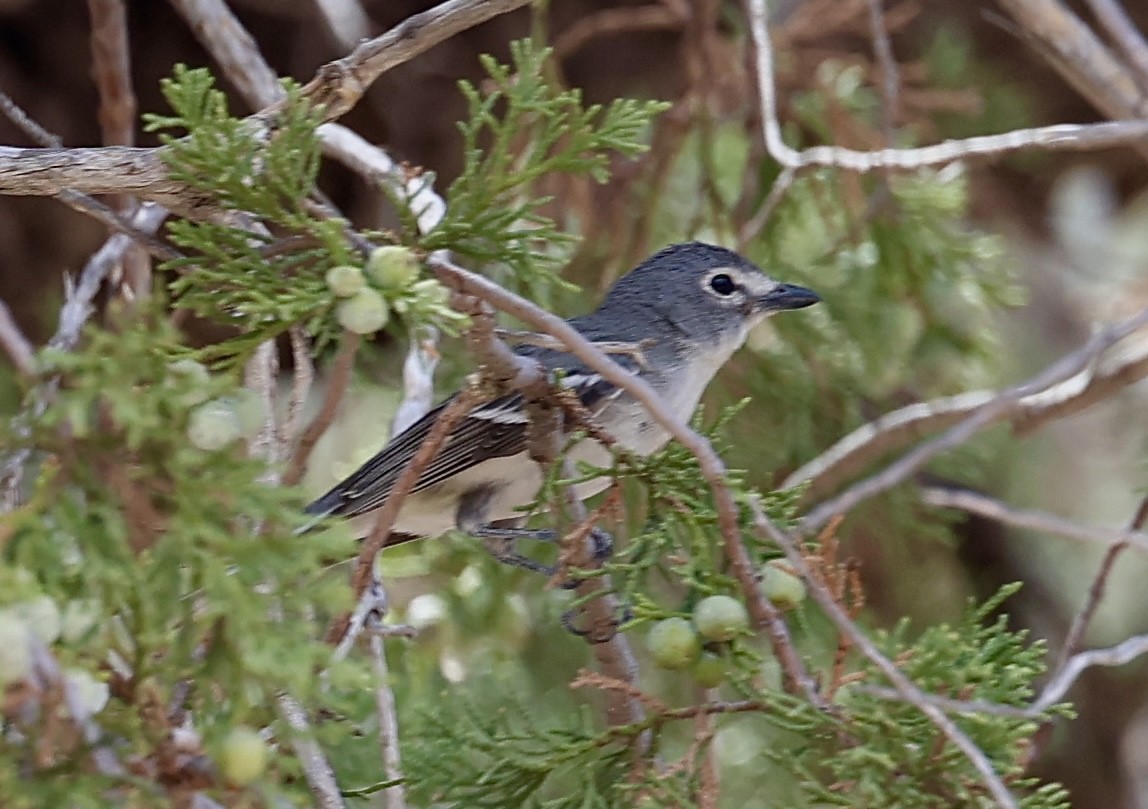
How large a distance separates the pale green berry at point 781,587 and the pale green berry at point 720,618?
0.25ft

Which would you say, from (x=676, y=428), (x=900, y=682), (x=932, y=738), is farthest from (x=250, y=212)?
(x=932, y=738)

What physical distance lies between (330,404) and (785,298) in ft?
4.80

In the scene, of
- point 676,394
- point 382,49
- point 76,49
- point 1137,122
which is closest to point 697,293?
point 676,394

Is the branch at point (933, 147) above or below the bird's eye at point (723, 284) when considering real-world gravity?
above

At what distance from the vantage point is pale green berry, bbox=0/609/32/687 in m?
1.16

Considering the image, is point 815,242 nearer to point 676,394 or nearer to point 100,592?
point 676,394

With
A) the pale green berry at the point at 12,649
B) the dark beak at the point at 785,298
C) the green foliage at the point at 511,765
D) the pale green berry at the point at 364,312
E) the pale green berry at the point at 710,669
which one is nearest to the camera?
the pale green berry at the point at 12,649

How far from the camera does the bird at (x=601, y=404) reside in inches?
111

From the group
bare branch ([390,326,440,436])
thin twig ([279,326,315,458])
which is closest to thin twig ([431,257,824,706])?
thin twig ([279,326,315,458])

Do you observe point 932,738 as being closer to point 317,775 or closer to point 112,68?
point 317,775

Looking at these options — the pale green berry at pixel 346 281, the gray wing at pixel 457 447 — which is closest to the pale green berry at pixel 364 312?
the pale green berry at pixel 346 281

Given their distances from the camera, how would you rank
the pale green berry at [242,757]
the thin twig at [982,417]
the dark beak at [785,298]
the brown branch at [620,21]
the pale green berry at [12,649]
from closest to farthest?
the pale green berry at [12,649], the pale green berry at [242,757], the thin twig at [982,417], the dark beak at [785,298], the brown branch at [620,21]

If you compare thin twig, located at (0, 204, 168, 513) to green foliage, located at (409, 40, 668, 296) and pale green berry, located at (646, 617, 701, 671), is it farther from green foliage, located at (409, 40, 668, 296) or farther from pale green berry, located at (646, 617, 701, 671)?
pale green berry, located at (646, 617, 701, 671)

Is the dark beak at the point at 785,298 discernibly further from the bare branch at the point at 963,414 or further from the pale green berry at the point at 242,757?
the pale green berry at the point at 242,757
